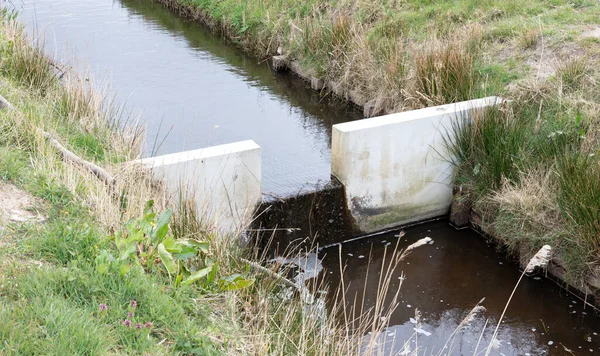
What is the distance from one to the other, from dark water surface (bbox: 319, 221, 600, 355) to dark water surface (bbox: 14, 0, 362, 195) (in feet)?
3.10

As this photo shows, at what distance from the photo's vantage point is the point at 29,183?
4.11 metres

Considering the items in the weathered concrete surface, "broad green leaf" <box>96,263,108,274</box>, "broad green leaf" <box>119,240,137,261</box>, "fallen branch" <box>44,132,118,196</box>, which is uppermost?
"broad green leaf" <box>96,263,108,274</box>

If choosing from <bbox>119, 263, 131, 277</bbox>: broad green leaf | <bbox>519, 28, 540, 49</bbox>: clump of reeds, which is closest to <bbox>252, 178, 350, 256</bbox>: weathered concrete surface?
<bbox>119, 263, 131, 277</bbox>: broad green leaf

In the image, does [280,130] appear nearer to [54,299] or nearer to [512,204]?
[512,204]

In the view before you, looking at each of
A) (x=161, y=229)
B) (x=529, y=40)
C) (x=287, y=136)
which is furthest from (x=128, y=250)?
(x=529, y=40)

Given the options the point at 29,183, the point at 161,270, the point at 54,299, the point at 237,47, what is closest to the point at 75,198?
the point at 29,183

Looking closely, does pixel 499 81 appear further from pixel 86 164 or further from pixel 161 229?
pixel 161 229

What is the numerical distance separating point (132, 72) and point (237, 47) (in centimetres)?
227

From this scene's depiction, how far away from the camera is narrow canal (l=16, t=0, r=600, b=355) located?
5117 mm

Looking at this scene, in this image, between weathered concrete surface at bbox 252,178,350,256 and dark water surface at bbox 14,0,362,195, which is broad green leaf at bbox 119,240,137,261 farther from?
dark water surface at bbox 14,0,362,195

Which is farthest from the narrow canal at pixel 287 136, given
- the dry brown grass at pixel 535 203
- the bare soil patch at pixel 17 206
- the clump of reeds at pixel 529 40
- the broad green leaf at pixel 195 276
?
the clump of reeds at pixel 529 40

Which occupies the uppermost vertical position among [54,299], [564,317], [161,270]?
[54,299]

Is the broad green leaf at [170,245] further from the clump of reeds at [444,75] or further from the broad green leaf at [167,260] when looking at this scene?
the clump of reeds at [444,75]

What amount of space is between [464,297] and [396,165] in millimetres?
1414
